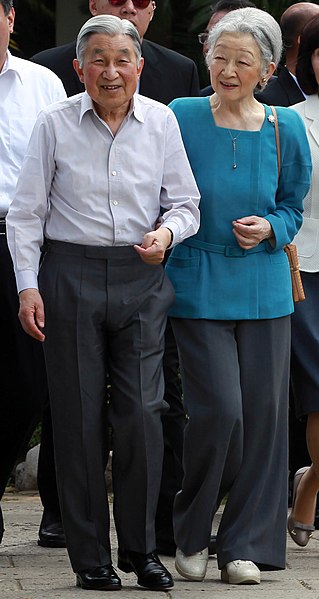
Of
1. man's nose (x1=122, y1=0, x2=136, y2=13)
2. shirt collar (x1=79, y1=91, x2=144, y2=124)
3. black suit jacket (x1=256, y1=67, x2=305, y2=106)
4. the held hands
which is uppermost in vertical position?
man's nose (x1=122, y1=0, x2=136, y2=13)

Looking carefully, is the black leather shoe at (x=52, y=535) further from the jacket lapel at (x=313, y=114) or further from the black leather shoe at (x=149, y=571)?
the jacket lapel at (x=313, y=114)

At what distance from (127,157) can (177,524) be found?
1304 mm

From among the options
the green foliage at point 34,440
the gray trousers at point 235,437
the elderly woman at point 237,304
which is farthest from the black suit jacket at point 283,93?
the green foliage at point 34,440

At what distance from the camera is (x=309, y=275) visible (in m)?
5.98

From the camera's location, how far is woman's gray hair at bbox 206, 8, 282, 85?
17.3 ft

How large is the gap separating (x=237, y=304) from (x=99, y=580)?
1.04m

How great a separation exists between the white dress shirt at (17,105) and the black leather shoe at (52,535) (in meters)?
1.33

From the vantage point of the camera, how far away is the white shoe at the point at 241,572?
5.30 m

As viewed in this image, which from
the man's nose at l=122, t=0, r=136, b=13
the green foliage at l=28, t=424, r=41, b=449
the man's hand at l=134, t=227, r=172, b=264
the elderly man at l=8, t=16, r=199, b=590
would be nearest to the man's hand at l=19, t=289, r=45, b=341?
the elderly man at l=8, t=16, r=199, b=590

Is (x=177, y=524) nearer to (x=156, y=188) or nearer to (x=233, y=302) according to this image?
(x=233, y=302)

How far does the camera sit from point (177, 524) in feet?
17.9

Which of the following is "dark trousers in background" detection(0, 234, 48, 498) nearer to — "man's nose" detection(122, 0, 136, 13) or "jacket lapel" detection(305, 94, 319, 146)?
"man's nose" detection(122, 0, 136, 13)

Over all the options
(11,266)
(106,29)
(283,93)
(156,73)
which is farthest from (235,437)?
(283,93)

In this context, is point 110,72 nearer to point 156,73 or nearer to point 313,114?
point 156,73
